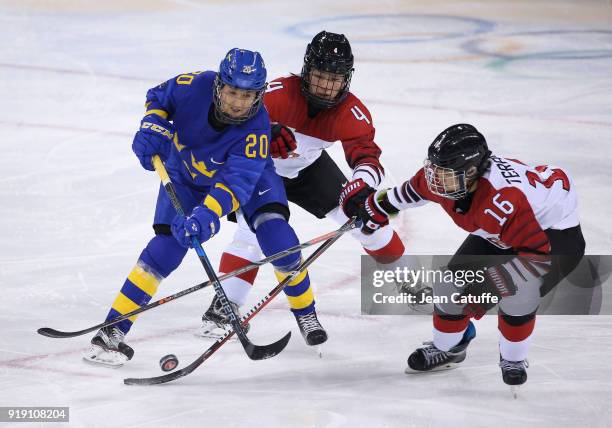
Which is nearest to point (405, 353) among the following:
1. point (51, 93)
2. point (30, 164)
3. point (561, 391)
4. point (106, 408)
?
point (561, 391)

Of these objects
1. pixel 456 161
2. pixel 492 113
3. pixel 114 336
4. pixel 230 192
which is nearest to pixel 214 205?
pixel 230 192

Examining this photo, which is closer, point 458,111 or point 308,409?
point 308,409

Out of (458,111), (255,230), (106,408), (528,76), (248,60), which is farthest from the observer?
(528,76)

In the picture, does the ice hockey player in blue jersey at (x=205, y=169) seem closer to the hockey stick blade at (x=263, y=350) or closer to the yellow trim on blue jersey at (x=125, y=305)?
the yellow trim on blue jersey at (x=125, y=305)

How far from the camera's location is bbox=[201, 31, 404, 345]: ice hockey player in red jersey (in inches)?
149

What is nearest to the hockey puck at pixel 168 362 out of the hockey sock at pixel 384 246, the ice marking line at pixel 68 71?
the hockey sock at pixel 384 246

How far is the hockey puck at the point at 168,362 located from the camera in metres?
3.39

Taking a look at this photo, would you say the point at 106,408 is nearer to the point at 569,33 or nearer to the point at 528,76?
the point at 528,76

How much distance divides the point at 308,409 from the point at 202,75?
127cm

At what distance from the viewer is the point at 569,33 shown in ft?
29.5

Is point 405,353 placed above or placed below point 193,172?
below

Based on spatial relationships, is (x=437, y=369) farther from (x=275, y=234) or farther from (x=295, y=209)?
(x=295, y=209)

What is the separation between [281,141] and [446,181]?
34.1 inches

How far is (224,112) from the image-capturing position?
3439mm
